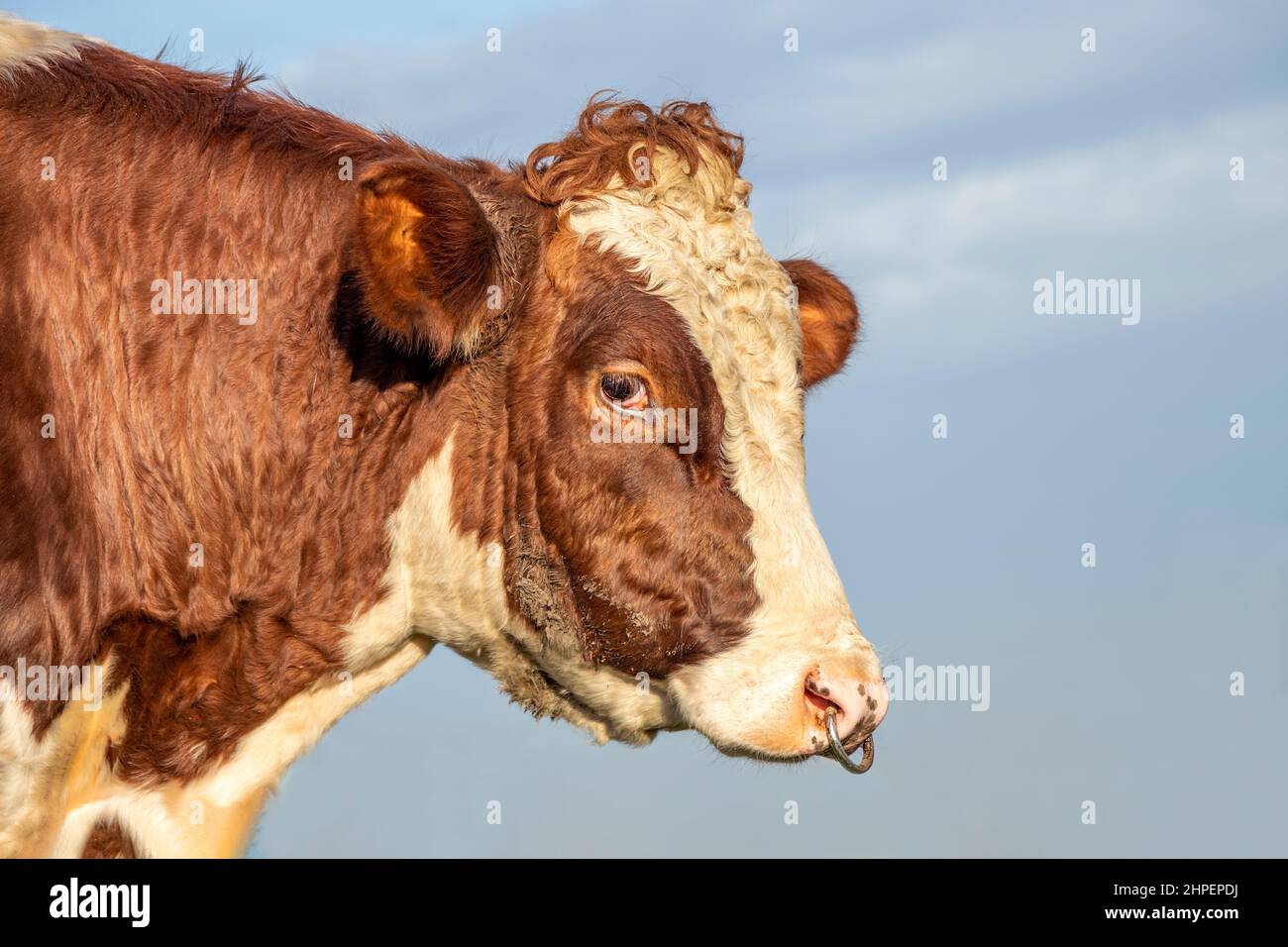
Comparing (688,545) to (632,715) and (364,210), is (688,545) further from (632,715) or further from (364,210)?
(364,210)

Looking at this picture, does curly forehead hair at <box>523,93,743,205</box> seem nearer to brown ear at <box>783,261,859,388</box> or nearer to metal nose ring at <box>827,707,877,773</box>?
brown ear at <box>783,261,859,388</box>

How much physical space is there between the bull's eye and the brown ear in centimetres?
239

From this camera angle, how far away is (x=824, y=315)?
8.20m

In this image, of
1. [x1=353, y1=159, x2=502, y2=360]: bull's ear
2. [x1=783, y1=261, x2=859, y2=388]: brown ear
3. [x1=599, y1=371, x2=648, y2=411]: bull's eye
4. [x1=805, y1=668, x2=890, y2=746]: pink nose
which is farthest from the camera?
[x1=783, y1=261, x2=859, y2=388]: brown ear

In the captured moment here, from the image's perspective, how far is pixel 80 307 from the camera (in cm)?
579

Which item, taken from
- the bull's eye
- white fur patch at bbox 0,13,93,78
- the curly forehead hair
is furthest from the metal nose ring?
white fur patch at bbox 0,13,93,78

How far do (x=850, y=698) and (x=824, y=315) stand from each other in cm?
297

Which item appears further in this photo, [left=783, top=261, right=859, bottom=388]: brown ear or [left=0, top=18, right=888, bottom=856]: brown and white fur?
[left=783, top=261, right=859, bottom=388]: brown ear

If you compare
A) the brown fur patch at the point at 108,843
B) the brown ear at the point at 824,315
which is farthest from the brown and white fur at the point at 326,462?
the brown ear at the point at 824,315

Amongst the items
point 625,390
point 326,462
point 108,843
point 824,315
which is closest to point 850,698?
point 625,390

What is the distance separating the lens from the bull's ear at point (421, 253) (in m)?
5.84

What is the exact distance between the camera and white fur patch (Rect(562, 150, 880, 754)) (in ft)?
19.3

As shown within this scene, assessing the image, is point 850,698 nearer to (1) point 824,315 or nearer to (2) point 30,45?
(1) point 824,315

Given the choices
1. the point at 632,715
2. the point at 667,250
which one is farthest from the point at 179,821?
the point at 667,250
